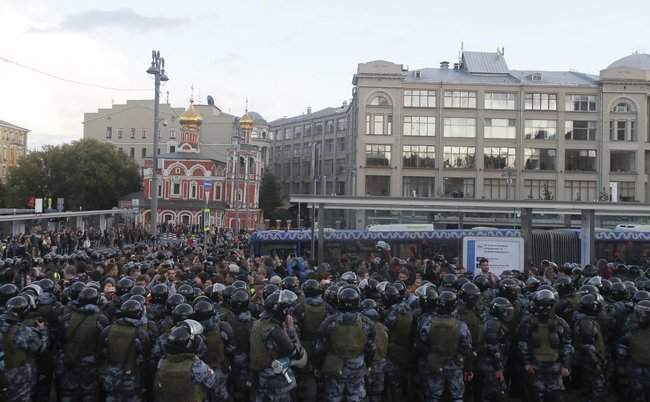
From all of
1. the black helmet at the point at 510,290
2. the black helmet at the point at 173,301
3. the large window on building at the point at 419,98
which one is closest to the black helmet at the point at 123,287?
the black helmet at the point at 173,301

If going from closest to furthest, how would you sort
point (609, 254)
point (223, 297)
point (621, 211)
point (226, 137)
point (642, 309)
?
point (642, 309), point (223, 297), point (621, 211), point (609, 254), point (226, 137)

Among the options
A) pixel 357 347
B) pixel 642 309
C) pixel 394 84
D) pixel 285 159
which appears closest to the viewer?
pixel 357 347

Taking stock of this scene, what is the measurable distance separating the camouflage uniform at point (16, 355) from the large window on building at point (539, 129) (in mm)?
58902

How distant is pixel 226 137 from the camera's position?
3937 inches

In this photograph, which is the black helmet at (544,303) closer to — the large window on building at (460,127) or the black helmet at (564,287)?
the black helmet at (564,287)

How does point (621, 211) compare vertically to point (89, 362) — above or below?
above

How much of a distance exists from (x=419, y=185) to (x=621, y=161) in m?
19.2

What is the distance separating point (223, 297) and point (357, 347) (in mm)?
2428

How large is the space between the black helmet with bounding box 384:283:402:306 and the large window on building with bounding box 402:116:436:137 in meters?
52.4

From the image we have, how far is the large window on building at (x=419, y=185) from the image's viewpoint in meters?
62.4

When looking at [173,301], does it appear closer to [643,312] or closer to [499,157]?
[643,312]

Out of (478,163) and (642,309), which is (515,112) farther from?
(642,309)

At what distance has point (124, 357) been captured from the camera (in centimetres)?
826

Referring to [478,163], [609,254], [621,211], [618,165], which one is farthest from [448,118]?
[621,211]
